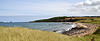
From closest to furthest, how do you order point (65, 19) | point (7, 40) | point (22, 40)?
point (7, 40)
point (22, 40)
point (65, 19)

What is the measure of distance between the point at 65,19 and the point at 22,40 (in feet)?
565

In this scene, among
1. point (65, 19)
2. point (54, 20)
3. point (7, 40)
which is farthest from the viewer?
point (54, 20)

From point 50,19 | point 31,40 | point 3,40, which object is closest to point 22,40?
point 31,40

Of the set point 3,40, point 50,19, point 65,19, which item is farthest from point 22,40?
point 50,19

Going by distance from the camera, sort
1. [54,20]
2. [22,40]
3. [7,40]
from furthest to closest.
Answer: [54,20] → [22,40] → [7,40]

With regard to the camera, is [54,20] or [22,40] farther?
[54,20]

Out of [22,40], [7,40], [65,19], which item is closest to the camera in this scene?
[7,40]

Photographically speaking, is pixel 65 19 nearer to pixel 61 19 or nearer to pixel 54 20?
pixel 61 19

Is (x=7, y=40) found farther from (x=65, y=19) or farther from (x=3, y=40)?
(x=65, y=19)

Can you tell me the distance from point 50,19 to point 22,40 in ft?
622

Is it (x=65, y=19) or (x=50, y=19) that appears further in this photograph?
(x=50, y=19)

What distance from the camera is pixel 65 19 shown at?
581ft

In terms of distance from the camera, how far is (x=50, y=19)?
645 ft

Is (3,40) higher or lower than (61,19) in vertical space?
higher
